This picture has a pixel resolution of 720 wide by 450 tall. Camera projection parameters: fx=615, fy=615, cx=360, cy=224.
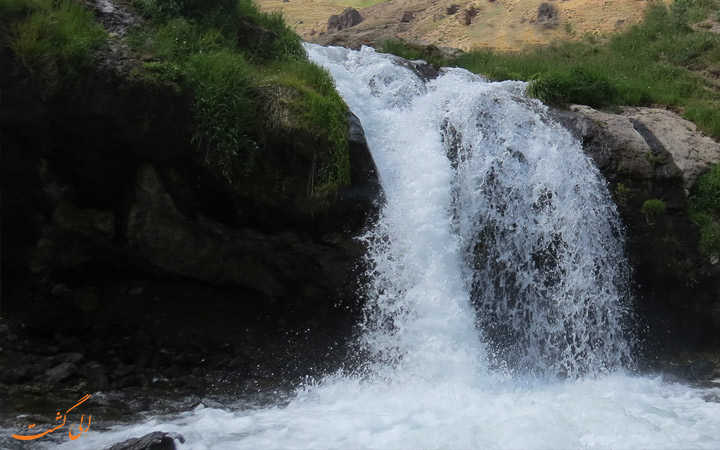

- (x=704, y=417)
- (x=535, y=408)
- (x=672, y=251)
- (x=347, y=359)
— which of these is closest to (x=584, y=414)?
(x=535, y=408)

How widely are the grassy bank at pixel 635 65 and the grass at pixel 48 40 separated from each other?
7.19 meters

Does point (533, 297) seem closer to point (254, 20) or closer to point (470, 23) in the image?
point (254, 20)

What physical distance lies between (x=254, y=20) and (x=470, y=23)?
30.2ft

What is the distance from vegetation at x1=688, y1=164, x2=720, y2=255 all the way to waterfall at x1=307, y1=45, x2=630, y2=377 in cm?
126

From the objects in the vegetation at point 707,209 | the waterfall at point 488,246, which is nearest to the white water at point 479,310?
the waterfall at point 488,246

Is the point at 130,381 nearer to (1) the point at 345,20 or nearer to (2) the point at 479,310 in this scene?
(2) the point at 479,310

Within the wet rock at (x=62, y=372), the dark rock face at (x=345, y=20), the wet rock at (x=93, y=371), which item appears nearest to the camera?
the wet rock at (x=62, y=372)

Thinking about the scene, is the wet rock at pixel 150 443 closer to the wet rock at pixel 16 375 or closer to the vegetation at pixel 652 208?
the wet rock at pixel 16 375

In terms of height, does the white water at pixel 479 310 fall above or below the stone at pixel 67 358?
above

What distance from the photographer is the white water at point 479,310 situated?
543 centimetres

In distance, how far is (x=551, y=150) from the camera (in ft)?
28.5

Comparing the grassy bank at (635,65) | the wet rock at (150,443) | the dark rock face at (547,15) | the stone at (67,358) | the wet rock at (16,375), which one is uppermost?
the dark rock face at (547,15)

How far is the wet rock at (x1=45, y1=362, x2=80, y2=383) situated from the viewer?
651 centimetres

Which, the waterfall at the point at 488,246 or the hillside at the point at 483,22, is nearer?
the waterfall at the point at 488,246
